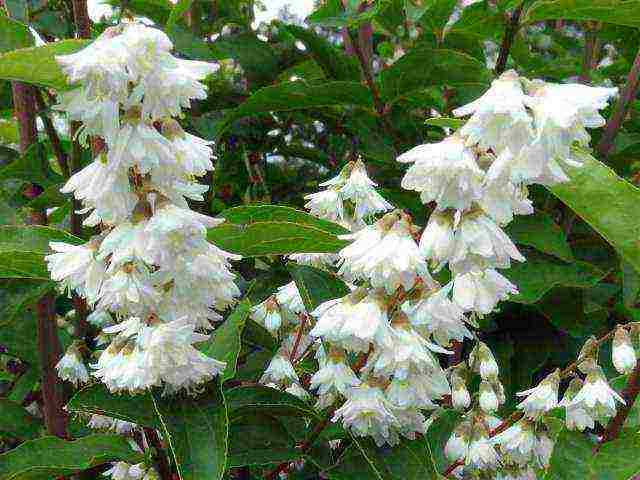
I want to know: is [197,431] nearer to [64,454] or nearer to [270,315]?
Answer: [64,454]

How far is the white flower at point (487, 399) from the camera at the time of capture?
194 centimetres

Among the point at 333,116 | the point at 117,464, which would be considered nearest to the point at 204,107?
the point at 333,116

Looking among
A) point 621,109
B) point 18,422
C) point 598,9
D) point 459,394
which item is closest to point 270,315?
point 459,394

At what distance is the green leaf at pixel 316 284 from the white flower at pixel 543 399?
20.1 inches

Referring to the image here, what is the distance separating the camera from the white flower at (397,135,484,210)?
1195 mm

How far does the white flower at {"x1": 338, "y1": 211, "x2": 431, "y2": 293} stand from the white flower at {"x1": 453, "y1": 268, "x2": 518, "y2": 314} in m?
0.11

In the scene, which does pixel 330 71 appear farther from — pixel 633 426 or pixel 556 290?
pixel 633 426

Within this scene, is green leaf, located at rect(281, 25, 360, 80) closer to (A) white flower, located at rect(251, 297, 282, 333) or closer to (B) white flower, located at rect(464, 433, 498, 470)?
(A) white flower, located at rect(251, 297, 282, 333)

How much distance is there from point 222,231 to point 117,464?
2.85 feet

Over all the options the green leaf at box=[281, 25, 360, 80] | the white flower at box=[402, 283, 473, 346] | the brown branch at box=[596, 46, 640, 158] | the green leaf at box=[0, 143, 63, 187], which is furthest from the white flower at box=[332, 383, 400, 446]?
the brown branch at box=[596, 46, 640, 158]

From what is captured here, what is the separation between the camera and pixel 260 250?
5.07ft

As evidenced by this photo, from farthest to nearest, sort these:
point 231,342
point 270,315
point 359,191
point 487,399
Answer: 1. point 270,315
2. point 487,399
3. point 359,191
4. point 231,342

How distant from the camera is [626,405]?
1575 mm

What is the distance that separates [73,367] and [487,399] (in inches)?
41.2
